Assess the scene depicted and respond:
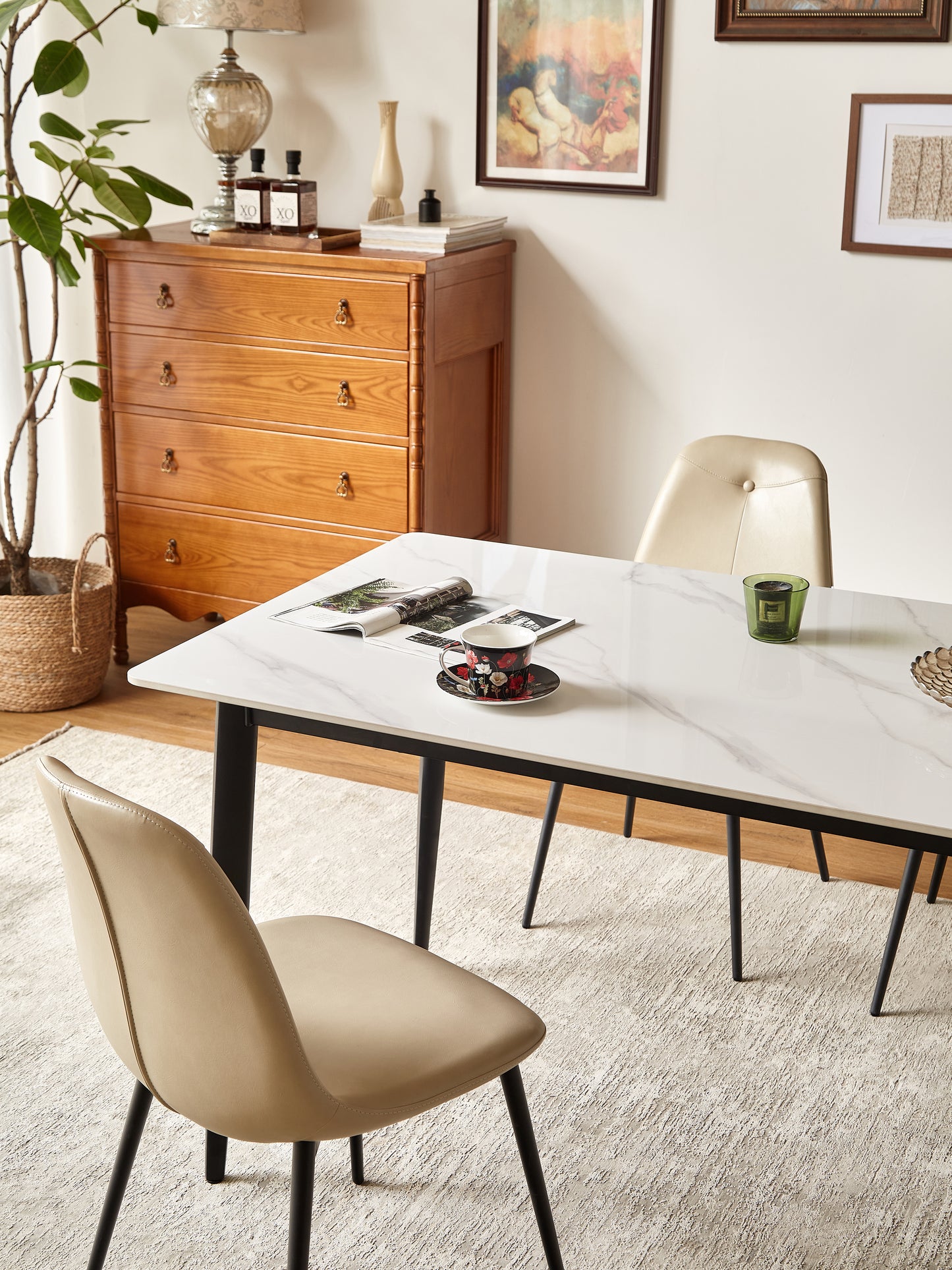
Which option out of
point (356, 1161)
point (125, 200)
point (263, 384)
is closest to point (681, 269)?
point (263, 384)

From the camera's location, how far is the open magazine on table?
6.24 feet

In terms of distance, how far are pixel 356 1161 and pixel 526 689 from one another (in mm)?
742

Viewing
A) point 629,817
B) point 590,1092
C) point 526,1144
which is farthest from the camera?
point 629,817

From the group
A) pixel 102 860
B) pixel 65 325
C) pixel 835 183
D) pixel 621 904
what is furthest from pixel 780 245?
pixel 102 860

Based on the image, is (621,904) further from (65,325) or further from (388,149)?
(65,325)

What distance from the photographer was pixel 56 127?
3.34 m

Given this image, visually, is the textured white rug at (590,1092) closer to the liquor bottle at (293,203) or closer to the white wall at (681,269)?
the white wall at (681,269)

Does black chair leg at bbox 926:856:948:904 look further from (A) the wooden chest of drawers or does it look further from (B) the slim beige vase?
(B) the slim beige vase

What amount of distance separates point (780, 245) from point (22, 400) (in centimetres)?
232

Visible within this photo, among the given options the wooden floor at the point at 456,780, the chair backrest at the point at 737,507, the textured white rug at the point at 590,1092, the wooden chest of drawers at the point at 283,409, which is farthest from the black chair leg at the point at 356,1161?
the wooden chest of drawers at the point at 283,409

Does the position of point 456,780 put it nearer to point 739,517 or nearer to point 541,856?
point 541,856

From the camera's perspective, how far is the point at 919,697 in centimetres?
172

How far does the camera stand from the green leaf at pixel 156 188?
3.44 metres

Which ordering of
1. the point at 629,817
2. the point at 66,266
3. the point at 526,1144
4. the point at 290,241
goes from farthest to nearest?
the point at 290,241, the point at 66,266, the point at 629,817, the point at 526,1144
